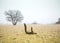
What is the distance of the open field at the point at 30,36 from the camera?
2373mm

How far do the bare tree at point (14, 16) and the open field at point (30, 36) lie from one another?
0.15 m

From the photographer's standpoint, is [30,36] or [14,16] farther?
[14,16]

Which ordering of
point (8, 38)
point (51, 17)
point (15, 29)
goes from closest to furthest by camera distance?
point (8, 38)
point (15, 29)
point (51, 17)

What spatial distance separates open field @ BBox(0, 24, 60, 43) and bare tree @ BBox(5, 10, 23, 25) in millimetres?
154

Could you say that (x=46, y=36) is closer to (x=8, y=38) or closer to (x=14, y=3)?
(x=8, y=38)

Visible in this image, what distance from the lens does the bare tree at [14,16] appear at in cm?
258

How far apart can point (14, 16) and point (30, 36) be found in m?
0.67

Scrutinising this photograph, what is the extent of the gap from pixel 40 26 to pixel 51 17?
404mm

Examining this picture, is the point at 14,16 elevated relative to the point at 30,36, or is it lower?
elevated

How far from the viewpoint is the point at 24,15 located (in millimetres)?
2668

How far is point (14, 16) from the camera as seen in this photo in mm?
2623

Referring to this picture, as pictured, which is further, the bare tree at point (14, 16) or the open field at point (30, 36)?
the bare tree at point (14, 16)

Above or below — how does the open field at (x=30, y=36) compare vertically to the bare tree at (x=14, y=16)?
below

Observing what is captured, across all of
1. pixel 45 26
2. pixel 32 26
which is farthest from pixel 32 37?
pixel 45 26
